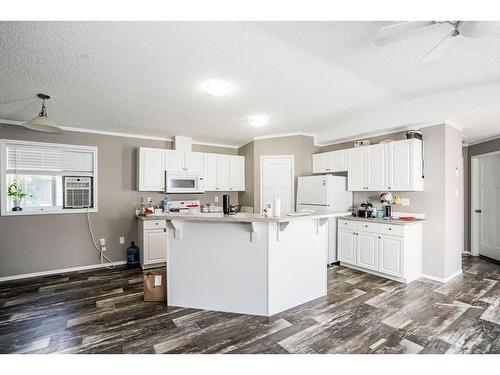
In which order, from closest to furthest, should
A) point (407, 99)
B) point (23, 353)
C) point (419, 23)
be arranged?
point (419, 23)
point (23, 353)
point (407, 99)

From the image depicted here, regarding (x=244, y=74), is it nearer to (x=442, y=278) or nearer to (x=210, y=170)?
(x=210, y=170)

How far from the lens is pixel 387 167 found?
3871mm

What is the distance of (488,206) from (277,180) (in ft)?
13.1

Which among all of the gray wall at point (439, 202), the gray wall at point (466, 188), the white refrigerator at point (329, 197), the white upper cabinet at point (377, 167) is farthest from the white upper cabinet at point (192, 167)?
the gray wall at point (466, 188)

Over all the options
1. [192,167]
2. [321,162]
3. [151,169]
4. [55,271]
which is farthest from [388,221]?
[55,271]

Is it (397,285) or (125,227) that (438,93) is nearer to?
(397,285)

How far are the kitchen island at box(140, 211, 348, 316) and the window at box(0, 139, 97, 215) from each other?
2546mm

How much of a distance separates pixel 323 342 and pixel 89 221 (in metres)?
4.11

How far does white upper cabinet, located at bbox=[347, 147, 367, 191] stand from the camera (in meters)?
Result: 4.22

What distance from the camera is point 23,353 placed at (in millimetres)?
1947

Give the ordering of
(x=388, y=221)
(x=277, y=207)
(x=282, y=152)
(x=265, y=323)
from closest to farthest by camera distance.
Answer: (x=265, y=323) < (x=277, y=207) < (x=388, y=221) < (x=282, y=152)

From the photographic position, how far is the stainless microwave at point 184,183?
4.66 m
